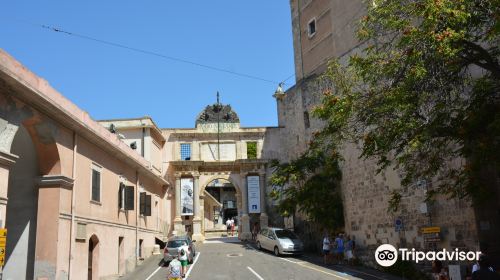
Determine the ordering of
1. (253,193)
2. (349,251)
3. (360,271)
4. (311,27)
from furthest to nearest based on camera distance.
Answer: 1. (253,193)
2. (311,27)
3. (349,251)
4. (360,271)

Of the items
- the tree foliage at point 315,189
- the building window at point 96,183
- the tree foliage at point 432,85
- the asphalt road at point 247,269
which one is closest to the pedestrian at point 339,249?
the asphalt road at point 247,269

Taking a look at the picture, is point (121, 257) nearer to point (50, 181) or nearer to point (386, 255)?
point (50, 181)

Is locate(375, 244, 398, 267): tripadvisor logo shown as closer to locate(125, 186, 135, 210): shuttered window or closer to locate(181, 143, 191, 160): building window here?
locate(125, 186, 135, 210): shuttered window

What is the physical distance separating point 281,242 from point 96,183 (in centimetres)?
1158

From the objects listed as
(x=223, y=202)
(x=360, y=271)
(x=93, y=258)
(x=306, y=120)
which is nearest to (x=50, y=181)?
(x=93, y=258)

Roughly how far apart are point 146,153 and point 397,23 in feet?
78.6

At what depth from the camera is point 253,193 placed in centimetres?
3756

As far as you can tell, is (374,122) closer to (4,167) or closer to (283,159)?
(4,167)

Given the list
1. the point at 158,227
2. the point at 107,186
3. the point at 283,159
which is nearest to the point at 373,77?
the point at 107,186

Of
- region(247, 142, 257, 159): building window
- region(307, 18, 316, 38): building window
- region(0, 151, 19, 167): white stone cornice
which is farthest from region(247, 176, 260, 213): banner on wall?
region(0, 151, 19, 167): white stone cornice

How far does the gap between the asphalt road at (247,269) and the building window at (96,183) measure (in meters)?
4.29

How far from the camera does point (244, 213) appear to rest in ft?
123

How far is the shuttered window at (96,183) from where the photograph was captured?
1761cm

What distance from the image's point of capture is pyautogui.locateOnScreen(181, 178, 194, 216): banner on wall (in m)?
36.8
